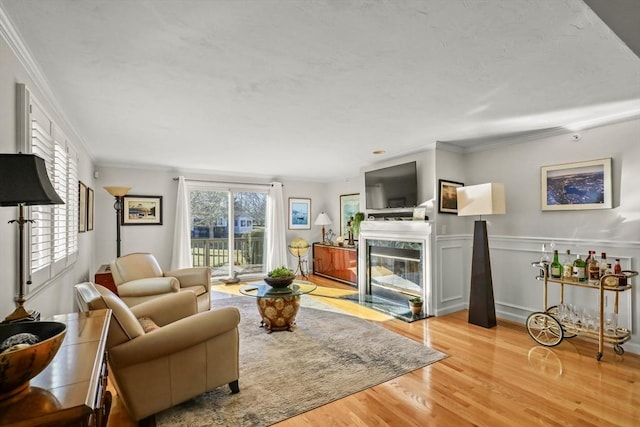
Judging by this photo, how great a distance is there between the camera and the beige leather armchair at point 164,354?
1.84 meters

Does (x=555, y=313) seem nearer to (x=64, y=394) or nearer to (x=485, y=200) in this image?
(x=485, y=200)

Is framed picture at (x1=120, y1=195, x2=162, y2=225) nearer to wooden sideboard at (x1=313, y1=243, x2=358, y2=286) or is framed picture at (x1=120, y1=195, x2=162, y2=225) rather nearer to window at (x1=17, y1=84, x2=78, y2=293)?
window at (x1=17, y1=84, x2=78, y2=293)

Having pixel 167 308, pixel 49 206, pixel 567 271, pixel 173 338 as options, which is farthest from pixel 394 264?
pixel 49 206

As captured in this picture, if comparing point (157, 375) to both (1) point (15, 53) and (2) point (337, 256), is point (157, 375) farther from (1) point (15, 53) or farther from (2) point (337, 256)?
(2) point (337, 256)

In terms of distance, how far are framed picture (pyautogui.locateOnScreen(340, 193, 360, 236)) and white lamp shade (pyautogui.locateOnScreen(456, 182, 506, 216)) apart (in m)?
3.03

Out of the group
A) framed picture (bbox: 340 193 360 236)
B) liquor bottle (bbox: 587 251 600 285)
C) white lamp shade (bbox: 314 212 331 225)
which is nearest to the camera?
liquor bottle (bbox: 587 251 600 285)

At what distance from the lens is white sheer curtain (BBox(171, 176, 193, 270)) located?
5793 mm

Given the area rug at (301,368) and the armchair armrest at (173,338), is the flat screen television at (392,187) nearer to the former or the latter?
the area rug at (301,368)

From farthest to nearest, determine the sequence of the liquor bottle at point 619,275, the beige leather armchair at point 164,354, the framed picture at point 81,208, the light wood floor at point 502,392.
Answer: the framed picture at point 81,208 → the liquor bottle at point 619,275 → the light wood floor at point 502,392 → the beige leather armchair at point 164,354

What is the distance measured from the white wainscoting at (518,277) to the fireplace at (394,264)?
0.61 ft

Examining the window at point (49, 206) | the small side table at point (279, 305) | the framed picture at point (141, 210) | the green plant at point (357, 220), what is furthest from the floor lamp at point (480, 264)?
the framed picture at point (141, 210)

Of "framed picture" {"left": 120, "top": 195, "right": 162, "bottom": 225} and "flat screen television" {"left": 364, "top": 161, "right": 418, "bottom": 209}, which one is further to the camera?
"framed picture" {"left": 120, "top": 195, "right": 162, "bottom": 225}

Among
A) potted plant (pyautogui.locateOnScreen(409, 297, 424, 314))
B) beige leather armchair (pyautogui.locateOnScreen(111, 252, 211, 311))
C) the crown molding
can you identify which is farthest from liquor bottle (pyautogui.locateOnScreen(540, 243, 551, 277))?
the crown molding

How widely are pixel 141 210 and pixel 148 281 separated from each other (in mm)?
2640
